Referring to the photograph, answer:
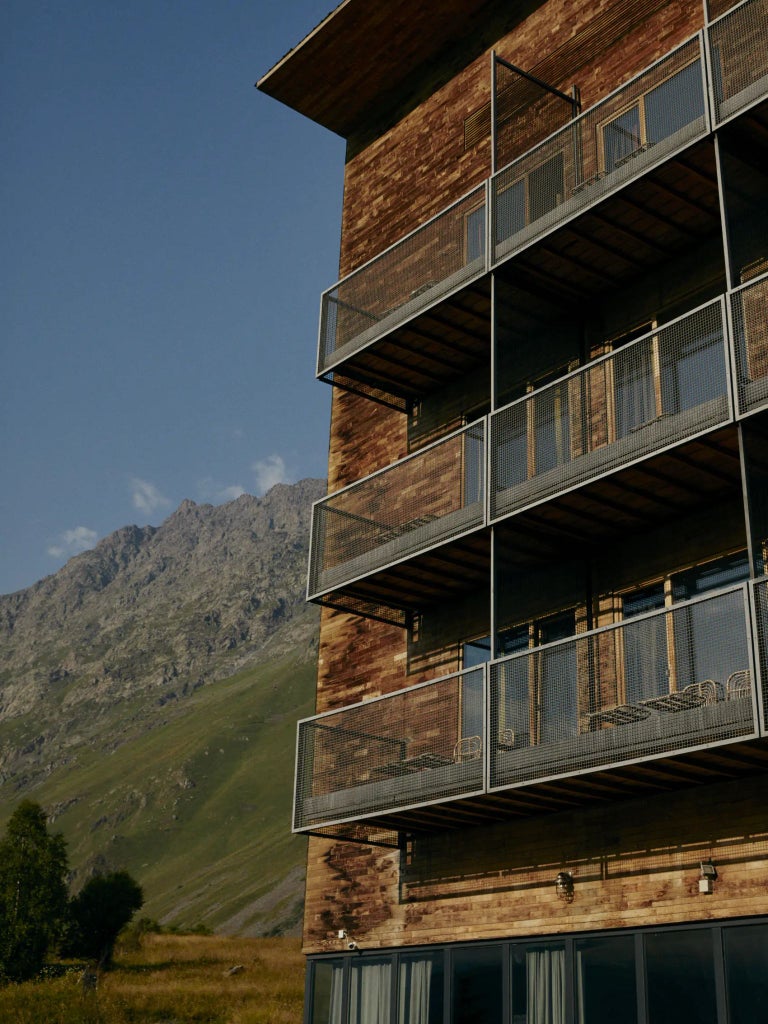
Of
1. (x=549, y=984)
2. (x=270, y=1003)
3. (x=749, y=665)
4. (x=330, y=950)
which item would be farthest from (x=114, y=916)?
(x=749, y=665)

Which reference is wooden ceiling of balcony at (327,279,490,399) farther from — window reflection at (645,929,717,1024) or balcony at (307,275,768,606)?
window reflection at (645,929,717,1024)

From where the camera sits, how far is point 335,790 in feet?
51.2

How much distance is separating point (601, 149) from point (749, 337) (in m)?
4.51

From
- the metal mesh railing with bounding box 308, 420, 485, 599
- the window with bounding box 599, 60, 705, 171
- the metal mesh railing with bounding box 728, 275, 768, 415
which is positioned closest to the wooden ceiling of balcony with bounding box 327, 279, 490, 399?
the metal mesh railing with bounding box 308, 420, 485, 599

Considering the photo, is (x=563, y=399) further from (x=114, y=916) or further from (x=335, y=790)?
(x=114, y=916)

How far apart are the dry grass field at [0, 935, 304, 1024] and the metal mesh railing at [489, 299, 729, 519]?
30.3 meters

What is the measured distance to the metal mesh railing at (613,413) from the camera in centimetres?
1298

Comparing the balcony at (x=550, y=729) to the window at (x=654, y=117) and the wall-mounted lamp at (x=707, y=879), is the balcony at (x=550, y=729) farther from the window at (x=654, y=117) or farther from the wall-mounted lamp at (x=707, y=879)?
the window at (x=654, y=117)

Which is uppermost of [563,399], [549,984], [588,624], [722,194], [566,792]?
[722,194]

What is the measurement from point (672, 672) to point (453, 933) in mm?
5036

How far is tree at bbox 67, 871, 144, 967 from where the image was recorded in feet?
183

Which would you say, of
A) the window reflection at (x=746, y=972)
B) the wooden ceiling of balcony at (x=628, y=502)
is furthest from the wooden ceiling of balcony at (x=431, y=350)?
the window reflection at (x=746, y=972)

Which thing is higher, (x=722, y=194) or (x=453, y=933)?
(x=722, y=194)

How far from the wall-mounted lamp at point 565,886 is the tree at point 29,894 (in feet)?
135
